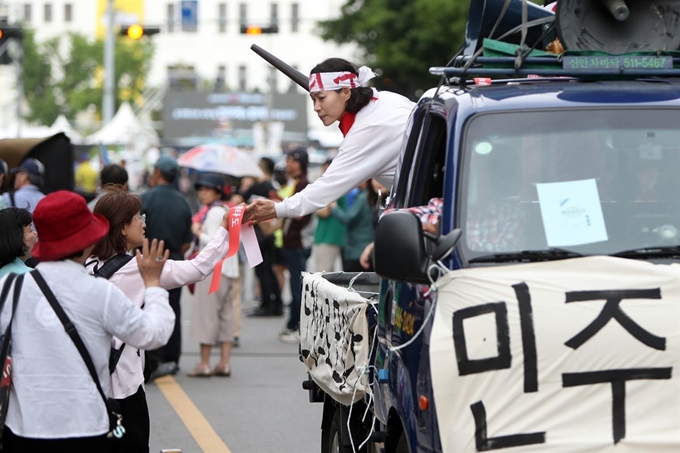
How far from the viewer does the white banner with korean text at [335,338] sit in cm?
615

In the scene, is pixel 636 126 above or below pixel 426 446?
above

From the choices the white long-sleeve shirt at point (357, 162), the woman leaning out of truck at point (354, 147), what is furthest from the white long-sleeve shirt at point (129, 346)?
the white long-sleeve shirt at point (357, 162)

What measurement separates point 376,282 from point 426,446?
2615 mm

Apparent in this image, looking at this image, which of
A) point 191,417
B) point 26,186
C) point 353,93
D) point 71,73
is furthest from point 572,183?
point 71,73

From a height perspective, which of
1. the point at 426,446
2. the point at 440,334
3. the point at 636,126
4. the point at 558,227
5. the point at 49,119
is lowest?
the point at 49,119

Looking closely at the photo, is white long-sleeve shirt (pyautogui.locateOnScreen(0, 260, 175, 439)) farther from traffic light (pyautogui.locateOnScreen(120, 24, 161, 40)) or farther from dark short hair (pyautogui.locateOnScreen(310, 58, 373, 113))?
traffic light (pyautogui.locateOnScreen(120, 24, 161, 40))

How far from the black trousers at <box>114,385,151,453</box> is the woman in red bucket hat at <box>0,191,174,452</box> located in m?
0.99

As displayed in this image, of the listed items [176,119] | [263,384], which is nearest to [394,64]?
[176,119]

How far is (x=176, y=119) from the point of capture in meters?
70.5

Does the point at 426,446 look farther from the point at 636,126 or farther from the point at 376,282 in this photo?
the point at 376,282

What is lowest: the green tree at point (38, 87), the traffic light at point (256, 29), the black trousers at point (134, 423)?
the green tree at point (38, 87)

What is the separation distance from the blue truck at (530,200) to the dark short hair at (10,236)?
5.36ft

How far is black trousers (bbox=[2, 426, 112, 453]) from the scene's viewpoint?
5109 mm

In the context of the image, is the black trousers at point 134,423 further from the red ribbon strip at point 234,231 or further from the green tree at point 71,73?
the green tree at point 71,73
